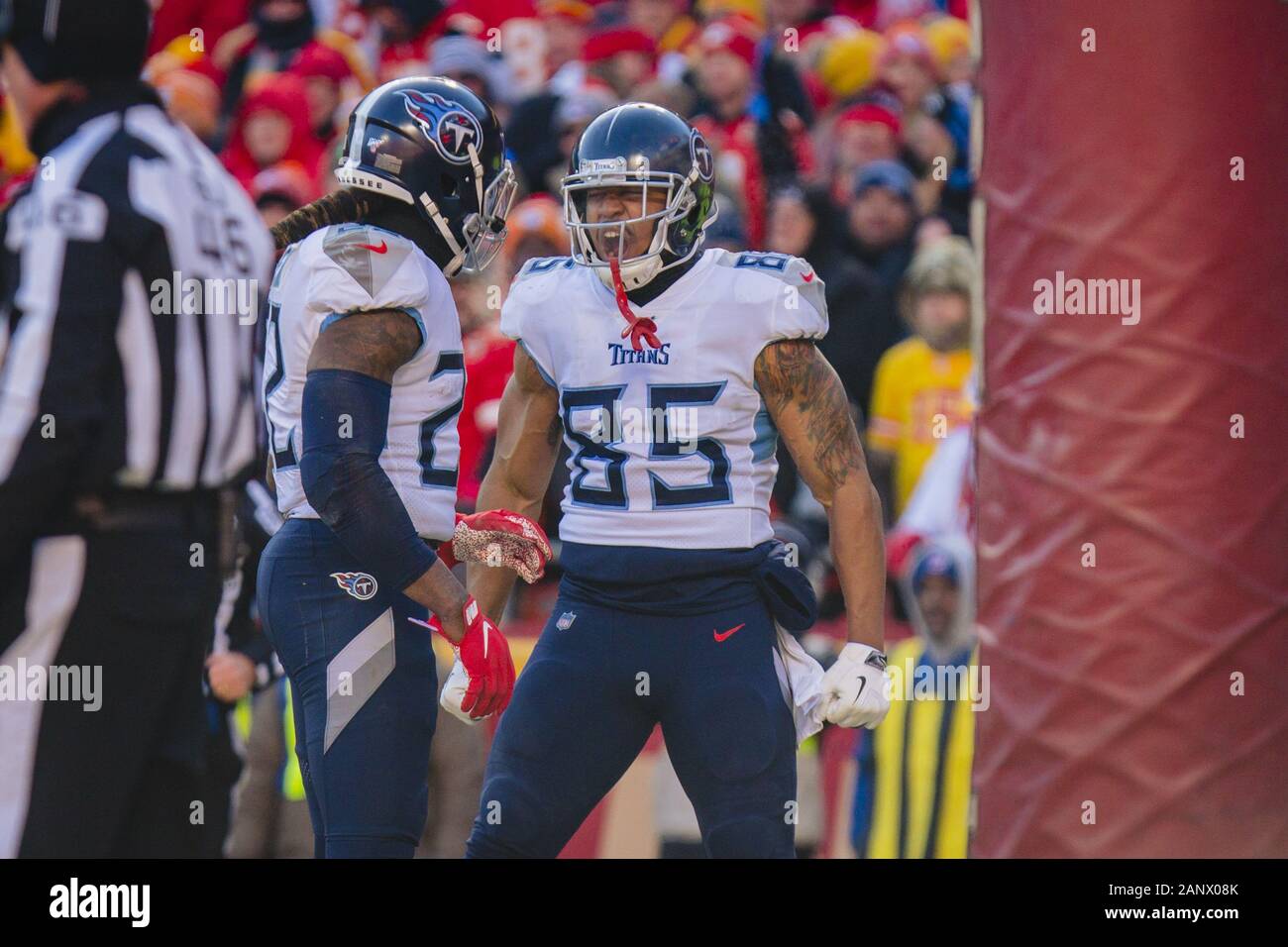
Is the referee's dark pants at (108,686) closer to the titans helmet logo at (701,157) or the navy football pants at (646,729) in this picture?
the navy football pants at (646,729)

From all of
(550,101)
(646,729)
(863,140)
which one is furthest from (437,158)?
(550,101)

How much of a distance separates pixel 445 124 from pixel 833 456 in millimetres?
1115

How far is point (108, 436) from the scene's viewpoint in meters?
3.76

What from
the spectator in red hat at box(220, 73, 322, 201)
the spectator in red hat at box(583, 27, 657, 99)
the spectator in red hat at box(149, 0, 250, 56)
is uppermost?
the spectator in red hat at box(149, 0, 250, 56)

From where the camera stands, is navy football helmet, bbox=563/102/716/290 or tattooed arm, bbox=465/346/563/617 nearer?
navy football helmet, bbox=563/102/716/290

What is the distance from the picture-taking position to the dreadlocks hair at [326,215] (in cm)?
446

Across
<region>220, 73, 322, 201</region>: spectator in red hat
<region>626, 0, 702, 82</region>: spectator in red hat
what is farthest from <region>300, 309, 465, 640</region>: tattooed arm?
<region>626, 0, 702, 82</region>: spectator in red hat

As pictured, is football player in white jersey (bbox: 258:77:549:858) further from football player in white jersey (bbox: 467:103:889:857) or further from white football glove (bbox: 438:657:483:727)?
football player in white jersey (bbox: 467:103:889:857)

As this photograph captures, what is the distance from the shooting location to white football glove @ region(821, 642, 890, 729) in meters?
4.48

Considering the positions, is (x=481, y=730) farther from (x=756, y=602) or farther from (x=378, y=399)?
(x=378, y=399)

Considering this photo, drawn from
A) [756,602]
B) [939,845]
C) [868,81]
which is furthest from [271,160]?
[756,602]

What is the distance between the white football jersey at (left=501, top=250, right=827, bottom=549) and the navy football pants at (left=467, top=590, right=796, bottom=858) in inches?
7.9

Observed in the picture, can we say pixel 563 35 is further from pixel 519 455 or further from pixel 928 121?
pixel 519 455

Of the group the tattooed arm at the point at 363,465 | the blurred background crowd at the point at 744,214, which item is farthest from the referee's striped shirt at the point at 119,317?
the blurred background crowd at the point at 744,214
